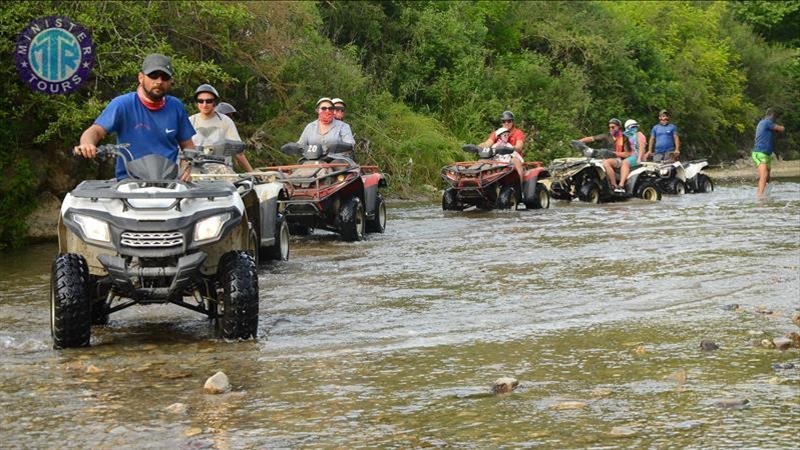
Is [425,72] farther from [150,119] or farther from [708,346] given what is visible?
[708,346]

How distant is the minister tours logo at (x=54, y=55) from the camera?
53.7ft

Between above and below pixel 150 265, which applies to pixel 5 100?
above

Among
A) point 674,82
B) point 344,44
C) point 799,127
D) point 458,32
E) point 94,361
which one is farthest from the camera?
point 799,127

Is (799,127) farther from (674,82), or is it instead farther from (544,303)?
(544,303)

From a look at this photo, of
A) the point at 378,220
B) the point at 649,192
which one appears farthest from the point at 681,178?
the point at 378,220

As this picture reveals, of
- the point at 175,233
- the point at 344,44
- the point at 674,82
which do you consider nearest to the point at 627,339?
the point at 175,233

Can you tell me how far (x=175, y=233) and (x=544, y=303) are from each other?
3.16 meters

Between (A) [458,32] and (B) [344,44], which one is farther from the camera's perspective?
(A) [458,32]

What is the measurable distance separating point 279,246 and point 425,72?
21.6 m

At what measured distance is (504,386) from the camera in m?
6.66

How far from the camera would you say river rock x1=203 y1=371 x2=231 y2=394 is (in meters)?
6.76

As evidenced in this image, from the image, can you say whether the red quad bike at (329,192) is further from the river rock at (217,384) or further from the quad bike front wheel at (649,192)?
the quad bike front wheel at (649,192)

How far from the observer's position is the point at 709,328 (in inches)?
336

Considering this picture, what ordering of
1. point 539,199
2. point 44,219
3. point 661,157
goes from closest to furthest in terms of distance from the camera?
point 44,219
point 539,199
point 661,157
